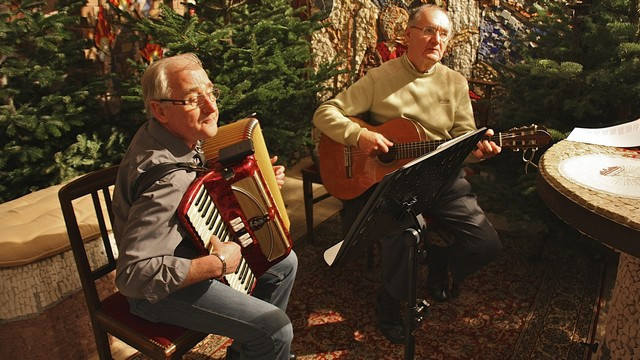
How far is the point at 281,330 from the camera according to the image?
5.75 ft

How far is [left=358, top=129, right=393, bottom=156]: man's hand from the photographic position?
2486 mm

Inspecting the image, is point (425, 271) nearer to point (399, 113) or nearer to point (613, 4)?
point (399, 113)

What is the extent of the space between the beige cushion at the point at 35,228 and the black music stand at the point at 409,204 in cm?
135

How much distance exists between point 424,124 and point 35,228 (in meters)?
2.03

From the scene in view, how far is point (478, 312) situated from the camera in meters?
2.69

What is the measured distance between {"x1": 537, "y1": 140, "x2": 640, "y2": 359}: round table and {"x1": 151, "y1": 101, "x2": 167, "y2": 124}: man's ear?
135 cm

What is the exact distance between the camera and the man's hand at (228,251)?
5.31 ft

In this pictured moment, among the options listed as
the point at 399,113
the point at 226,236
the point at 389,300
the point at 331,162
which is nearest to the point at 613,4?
the point at 399,113

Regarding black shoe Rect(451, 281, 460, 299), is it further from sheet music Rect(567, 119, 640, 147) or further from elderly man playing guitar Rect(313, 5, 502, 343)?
sheet music Rect(567, 119, 640, 147)

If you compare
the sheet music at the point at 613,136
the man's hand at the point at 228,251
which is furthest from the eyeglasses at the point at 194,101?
the sheet music at the point at 613,136

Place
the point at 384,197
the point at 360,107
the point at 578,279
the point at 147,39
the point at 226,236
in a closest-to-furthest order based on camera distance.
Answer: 1. the point at 384,197
2. the point at 226,236
3. the point at 360,107
4. the point at 578,279
5. the point at 147,39

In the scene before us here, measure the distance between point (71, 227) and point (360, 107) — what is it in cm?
161

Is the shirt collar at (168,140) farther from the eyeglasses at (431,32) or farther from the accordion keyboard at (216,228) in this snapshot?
the eyeglasses at (431,32)

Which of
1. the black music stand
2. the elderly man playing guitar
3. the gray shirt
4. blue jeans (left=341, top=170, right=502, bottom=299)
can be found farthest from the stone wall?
the gray shirt
